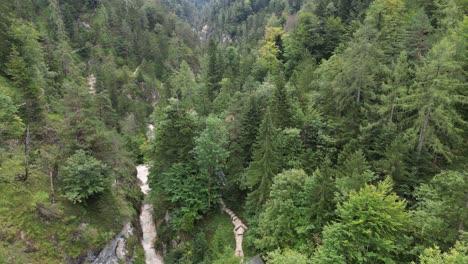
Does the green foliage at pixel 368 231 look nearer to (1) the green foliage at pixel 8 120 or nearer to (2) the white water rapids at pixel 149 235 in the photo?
(2) the white water rapids at pixel 149 235

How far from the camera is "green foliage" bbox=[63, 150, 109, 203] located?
31.6 m

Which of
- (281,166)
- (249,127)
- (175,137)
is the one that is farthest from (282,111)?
(175,137)

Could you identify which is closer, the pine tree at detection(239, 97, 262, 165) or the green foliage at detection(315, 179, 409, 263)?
the green foliage at detection(315, 179, 409, 263)

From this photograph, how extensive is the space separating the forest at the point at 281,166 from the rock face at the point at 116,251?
0.63 feet

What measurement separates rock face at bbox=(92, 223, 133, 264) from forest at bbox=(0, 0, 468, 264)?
0.19 m

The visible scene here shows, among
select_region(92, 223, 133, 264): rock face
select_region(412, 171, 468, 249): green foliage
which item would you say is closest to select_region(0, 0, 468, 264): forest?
select_region(412, 171, 468, 249): green foliage

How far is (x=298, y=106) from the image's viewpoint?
124ft

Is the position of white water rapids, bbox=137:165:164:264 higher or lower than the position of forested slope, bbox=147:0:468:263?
lower

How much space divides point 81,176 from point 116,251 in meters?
9.04

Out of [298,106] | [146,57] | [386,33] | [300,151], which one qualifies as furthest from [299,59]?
[146,57]

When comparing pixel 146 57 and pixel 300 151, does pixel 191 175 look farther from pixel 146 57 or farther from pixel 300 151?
pixel 146 57

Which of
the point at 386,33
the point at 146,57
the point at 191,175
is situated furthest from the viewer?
the point at 146,57

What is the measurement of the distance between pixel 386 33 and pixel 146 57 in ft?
315

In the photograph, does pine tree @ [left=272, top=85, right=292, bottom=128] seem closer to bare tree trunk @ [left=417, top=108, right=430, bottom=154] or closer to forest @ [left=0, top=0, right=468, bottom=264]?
forest @ [left=0, top=0, right=468, bottom=264]
